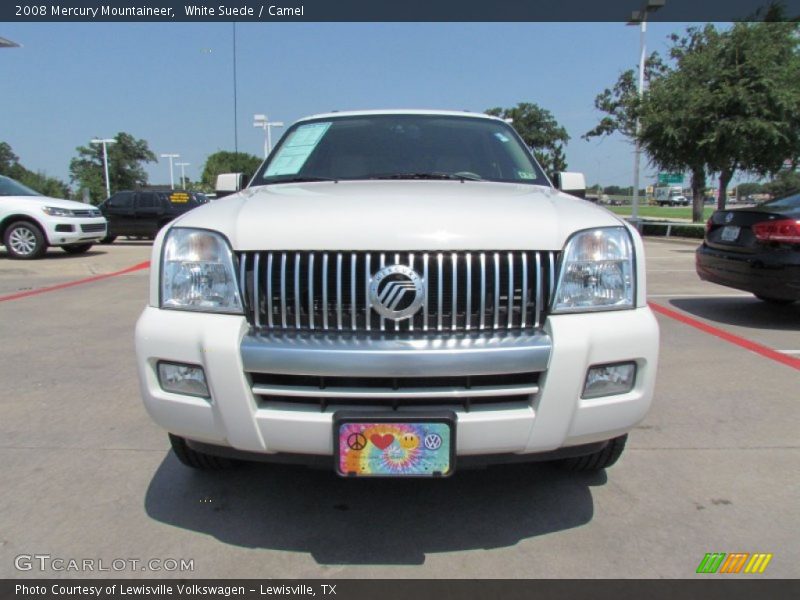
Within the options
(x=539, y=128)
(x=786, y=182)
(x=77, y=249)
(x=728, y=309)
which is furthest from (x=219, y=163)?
(x=728, y=309)

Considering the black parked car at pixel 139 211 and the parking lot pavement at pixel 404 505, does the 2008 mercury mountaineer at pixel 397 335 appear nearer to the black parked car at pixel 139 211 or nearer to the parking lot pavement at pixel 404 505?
the parking lot pavement at pixel 404 505

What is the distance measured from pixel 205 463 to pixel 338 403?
40.3 inches

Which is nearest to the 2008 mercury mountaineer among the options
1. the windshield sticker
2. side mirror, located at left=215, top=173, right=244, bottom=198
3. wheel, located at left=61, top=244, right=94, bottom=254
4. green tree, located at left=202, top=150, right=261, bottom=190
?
the windshield sticker

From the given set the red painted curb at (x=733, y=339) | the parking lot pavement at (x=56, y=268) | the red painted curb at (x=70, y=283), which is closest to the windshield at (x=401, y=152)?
the red painted curb at (x=733, y=339)

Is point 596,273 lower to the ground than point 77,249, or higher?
higher

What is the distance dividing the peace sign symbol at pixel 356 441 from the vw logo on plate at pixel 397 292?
414 millimetres

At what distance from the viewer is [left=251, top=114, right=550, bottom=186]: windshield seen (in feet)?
11.0

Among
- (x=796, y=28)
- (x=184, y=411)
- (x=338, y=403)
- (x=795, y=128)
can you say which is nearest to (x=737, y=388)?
(x=338, y=403)

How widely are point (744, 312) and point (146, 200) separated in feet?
53.5

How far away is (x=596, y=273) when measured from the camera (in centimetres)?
227

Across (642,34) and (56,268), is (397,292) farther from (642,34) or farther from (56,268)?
(642,34)

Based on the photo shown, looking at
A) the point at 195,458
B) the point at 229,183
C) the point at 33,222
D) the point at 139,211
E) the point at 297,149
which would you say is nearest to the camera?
the point at 195,458

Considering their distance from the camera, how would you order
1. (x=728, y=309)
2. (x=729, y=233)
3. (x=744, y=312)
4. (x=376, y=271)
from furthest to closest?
(x=728, y=309)
(x=744, y=312)
(x=729, y=233)
(x=376, y=271)

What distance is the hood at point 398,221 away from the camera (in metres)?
2.14
